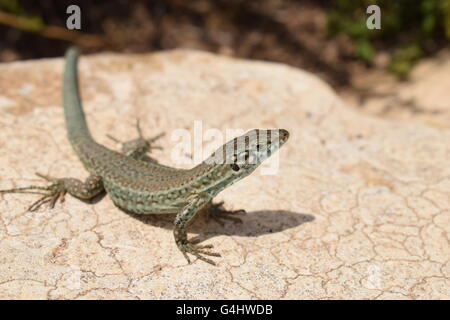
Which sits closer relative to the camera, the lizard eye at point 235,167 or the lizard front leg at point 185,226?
the lizard eye at point 235,167

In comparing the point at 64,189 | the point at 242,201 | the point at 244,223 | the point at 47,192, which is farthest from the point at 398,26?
the point at 47,192

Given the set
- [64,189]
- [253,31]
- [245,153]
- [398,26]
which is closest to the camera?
[245,153]

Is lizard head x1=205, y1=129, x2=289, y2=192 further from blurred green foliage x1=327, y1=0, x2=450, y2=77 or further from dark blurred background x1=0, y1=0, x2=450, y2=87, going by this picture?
blurred green foliage x1=327, y1=0, x2=450, y2=77

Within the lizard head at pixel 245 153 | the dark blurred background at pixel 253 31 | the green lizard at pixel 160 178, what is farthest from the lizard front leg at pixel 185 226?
the dark blurred background at pixel 253 31

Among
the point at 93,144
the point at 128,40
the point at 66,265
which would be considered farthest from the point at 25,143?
the point at 128,40

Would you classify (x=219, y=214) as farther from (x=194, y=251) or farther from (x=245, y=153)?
(x=245, y=153)

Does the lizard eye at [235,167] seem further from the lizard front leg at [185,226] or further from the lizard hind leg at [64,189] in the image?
the lizard hind leg at [64,189]

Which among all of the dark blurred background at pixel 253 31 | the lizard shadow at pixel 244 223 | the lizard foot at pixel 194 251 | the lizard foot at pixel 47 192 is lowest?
the lizard foot at pixel 194 251
